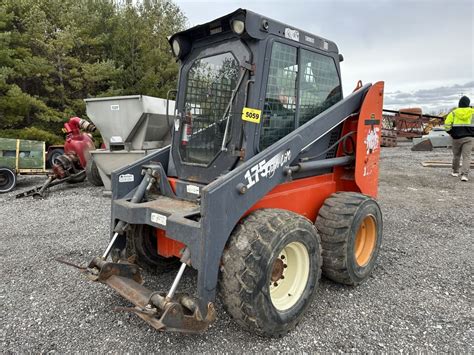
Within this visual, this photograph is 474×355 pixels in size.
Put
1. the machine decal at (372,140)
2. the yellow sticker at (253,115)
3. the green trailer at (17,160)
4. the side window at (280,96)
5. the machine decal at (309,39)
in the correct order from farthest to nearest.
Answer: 1. the green trailer at (17,160)
2. the machine decal at (372,140)
3. the machine decal at (309,39)
4. the side window at (280,96)
5. the yellow sticker at (253,115)

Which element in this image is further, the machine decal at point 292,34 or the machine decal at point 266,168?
the machine decal at point 292,34

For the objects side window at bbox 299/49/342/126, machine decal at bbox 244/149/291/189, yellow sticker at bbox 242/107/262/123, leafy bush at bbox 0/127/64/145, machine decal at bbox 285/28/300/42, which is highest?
machine decal at bbox 285/28/300/42

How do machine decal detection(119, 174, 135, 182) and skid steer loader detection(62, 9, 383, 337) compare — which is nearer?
skid steer loader detection(62, 9, 383, 337)

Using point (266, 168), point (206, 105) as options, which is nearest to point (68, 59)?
point (206, 105)

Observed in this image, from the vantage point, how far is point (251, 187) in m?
2.43

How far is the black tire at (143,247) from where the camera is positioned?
10.4ft

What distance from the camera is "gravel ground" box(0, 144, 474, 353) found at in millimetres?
2412

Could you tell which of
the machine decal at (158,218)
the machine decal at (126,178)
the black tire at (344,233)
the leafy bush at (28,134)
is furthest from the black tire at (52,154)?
the black tire at (344,233)

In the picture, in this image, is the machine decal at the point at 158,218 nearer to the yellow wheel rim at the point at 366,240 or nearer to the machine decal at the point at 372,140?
the yellow wheel rim at the point at 366,240

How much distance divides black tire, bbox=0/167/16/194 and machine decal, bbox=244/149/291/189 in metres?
7.77

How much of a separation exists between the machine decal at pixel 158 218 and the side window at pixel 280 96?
0.99m

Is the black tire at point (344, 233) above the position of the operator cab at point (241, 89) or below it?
below

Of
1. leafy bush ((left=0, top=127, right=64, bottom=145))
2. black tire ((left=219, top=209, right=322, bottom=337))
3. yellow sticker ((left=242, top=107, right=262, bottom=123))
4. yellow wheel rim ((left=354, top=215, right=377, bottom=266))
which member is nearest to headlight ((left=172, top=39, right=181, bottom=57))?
yellow sticker ((left=242, top=107, right=262, bottom=123))

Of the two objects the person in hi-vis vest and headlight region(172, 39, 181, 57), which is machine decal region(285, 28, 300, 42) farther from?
the person in hi-vis vest
